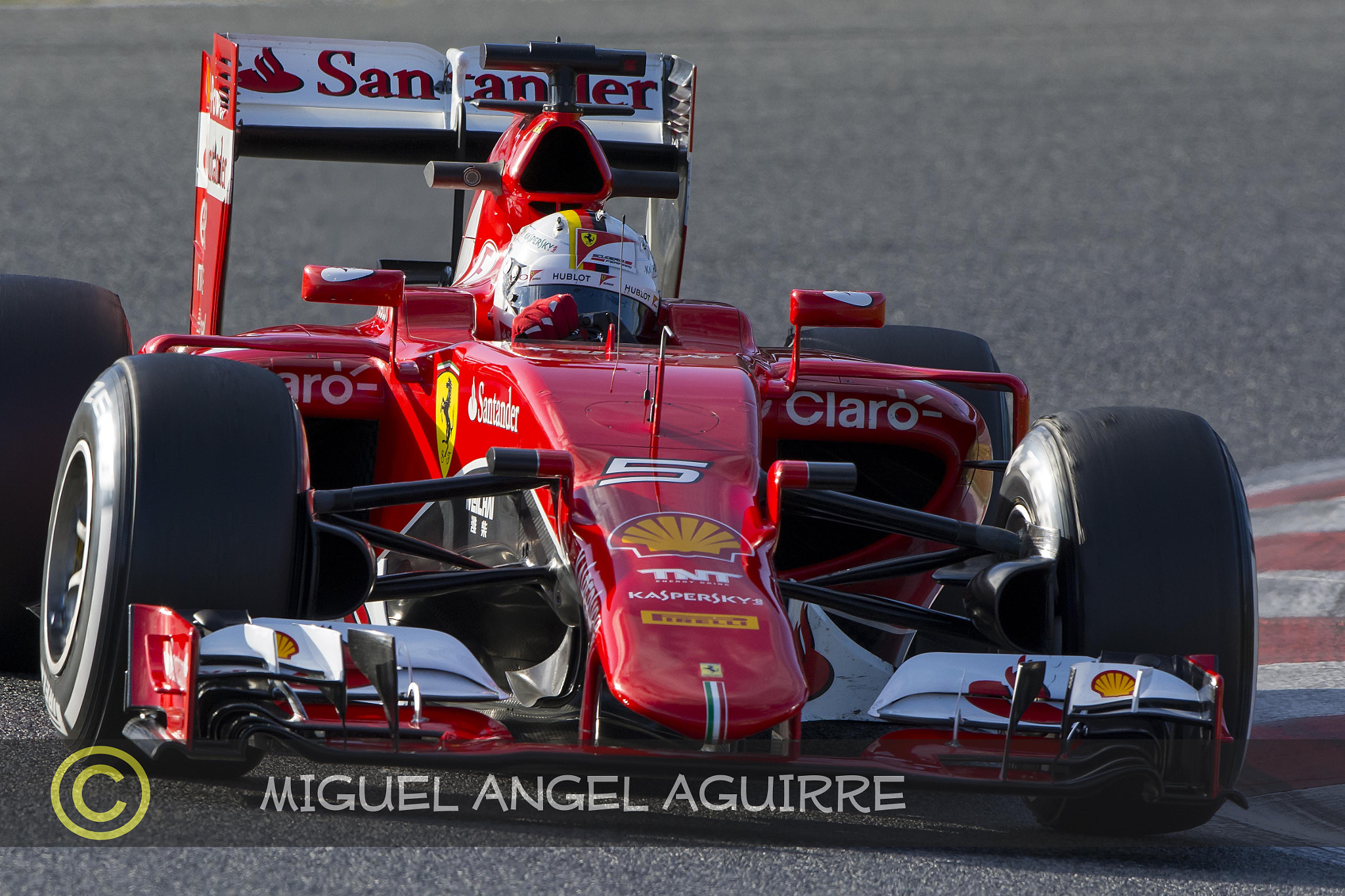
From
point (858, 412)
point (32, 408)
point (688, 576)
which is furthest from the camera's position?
point (858, 412)

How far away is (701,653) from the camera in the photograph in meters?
3.32

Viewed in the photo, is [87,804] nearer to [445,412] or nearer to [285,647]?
[285,647]

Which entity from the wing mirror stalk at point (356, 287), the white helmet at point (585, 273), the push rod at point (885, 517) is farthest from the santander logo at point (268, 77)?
the push rod at point (885, 517)

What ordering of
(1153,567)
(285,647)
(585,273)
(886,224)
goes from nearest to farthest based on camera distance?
1. (285,647)
2. (1153,567)
3. (585,273)
4. (886,224)

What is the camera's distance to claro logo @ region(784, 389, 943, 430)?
4.71m

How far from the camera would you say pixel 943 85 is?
17.6m

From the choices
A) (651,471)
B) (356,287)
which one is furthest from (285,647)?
(356,287)

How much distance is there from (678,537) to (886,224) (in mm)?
9830

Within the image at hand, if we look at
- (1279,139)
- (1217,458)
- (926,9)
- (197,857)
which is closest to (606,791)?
(197,857)

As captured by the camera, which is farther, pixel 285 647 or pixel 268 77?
pixel 268 77

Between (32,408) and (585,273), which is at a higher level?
(585,273)

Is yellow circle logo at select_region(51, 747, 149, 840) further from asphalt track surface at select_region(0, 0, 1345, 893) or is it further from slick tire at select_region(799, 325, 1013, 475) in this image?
slick tire at select_region(799, 325, 1013, 475)

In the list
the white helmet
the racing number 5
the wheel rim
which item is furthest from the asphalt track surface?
the white helmet

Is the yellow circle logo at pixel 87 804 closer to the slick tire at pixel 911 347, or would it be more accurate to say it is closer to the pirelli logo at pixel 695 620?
the pirelli logo at pixel 695 620
